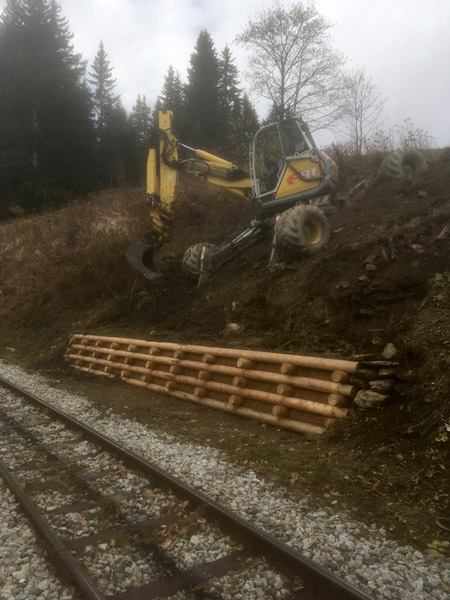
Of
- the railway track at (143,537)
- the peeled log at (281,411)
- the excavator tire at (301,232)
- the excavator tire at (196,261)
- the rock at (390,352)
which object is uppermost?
the excavator tire at (301,232)

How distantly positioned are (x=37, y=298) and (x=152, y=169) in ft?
31.7

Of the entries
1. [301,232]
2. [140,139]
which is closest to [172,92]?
[140,139]

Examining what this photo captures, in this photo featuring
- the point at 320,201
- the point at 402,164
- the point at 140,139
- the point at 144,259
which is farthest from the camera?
the point at 140,139

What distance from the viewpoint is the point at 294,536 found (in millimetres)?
4172

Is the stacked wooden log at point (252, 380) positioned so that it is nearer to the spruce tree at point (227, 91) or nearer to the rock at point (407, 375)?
the rock at point (407, 375)

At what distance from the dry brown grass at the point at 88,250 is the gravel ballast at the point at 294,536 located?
10678 mm

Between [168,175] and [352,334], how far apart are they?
689 cm

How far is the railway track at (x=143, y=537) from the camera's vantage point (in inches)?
138

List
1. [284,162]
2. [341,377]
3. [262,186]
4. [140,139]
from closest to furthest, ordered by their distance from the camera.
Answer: [341,377], [284,162], [262,186], [140,139]

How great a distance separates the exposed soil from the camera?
16.5ft

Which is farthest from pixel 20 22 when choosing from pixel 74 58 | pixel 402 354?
pixel 402 354

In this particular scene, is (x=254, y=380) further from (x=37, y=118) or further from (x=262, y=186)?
(x=37, y=118)

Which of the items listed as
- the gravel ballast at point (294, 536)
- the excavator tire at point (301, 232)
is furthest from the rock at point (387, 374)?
the excavator tire at point (301, 232)

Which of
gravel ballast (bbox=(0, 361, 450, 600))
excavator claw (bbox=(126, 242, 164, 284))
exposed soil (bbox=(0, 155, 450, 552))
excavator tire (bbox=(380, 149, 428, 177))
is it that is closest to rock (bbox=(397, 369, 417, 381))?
exposed soil (bbox=(0, 155, 450, 552))
